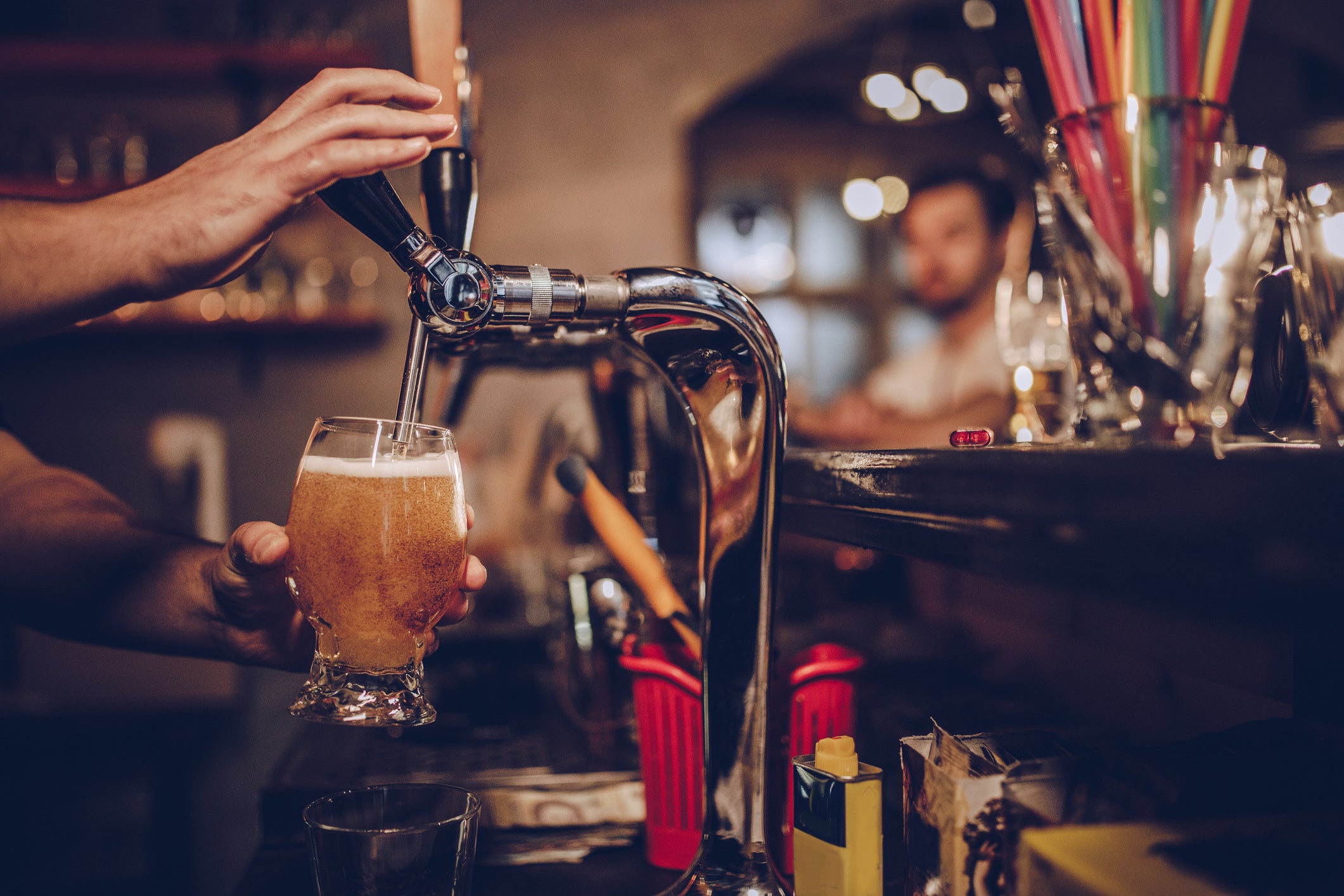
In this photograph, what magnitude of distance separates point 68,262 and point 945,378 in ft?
9.42

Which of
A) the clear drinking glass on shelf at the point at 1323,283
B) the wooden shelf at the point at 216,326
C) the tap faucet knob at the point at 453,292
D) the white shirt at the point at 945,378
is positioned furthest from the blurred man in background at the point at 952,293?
the tap faucet knob at the point at 453,292

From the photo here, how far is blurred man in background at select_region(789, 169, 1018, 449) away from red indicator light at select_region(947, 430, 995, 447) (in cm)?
191

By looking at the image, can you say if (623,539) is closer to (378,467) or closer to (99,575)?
(378,467)

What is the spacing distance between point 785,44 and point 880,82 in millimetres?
452

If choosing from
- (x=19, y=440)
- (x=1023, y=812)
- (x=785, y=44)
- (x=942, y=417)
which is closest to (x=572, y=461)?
(x=1023, y=812)

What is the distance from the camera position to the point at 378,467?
21.2 inches

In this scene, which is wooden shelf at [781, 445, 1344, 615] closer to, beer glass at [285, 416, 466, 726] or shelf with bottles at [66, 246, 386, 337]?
beer glass at [285, 416, 466, 726]

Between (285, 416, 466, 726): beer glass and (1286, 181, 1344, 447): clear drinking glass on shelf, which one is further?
(1286, 181, 1344, 447): clear drinking glass on shelf

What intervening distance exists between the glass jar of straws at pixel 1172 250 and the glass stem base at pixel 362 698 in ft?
1.52

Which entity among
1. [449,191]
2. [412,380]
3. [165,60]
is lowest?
[412,380]

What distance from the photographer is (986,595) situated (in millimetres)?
1021

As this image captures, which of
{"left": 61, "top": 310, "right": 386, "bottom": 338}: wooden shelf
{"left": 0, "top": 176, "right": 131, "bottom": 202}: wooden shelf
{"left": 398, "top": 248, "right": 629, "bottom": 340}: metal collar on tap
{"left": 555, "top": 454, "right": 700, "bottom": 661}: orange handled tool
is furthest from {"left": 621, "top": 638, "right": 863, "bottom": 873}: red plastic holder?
{"left": 0, "top": 176, "right": 131, "bottom": 202}: wooden shelf

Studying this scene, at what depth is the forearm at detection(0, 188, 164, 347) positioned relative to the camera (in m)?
0.58

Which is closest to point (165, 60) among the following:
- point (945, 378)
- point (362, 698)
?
point (945, 378)
